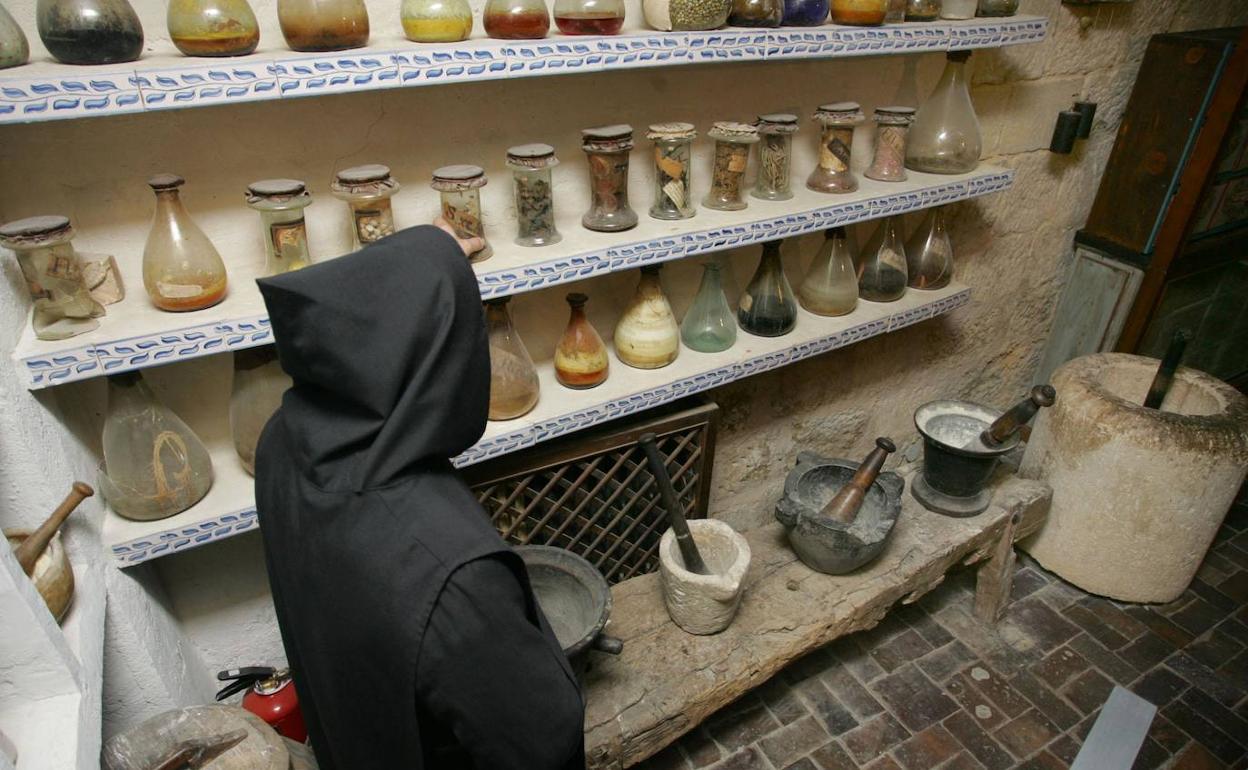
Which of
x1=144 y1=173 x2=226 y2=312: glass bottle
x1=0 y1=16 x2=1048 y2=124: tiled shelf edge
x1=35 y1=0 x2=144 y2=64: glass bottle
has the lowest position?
x1=144 y1=173 x2=226 y2=312: glass bottle

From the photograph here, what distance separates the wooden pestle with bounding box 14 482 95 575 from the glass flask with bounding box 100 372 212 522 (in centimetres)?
11

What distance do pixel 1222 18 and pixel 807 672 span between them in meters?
2.61

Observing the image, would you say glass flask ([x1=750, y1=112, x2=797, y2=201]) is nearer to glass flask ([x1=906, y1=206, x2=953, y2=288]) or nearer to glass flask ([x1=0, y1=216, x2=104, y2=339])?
glass flask ([x1=906, y1=206, x2=953, y2=288])

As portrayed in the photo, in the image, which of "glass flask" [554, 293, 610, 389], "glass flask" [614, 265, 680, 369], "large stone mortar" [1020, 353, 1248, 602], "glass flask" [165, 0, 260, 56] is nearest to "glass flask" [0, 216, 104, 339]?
"glass flask" [165, 0, 260, 56]

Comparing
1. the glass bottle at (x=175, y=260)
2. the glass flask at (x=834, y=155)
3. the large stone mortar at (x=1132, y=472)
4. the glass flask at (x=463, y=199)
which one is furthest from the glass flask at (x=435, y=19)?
the large stone mortar at (x=1132, y=472)

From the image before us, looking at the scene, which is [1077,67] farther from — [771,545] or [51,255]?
[51,255]

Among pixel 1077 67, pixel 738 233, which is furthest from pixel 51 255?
pixel 1077 67

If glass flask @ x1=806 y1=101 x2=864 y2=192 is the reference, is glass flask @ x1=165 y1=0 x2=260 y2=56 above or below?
above

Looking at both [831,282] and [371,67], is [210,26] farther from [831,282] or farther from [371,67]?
[831,282]

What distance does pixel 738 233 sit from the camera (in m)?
1.54

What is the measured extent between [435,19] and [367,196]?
311mm

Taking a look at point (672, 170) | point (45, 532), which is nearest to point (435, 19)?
point (672, 170)

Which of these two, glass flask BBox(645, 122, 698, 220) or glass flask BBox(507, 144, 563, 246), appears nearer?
glass flask BBox(507, 144, 563, 246)

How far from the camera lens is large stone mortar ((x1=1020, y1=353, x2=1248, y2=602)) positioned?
6.26 ft
